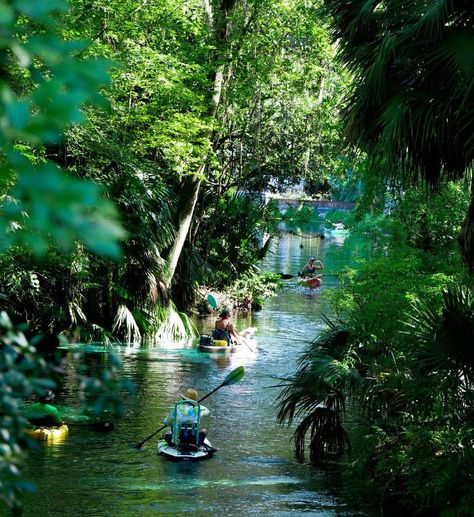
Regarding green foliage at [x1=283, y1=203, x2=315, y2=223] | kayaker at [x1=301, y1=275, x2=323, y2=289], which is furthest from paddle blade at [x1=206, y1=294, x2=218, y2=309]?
kayaker at [x1=301, y1=275, x2=323, y2=289]

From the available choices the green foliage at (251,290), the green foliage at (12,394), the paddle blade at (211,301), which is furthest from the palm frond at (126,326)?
the green foliage at (12,394)

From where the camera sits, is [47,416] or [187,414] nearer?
[187,414]

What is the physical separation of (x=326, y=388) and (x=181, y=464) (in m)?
2.87

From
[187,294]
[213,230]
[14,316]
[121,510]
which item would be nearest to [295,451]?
[121,510]

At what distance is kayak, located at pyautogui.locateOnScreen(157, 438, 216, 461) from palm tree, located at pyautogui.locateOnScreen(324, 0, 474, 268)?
5.70 meters

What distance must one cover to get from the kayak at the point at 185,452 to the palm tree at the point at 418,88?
18.7 feet

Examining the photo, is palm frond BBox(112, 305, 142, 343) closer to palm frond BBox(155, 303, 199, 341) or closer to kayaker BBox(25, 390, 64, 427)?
palm frond BBox(155, 303, 199, 341)

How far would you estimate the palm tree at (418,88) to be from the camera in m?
10.4

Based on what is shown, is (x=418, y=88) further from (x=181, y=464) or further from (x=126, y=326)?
(x=126, y=326)

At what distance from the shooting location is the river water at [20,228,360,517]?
41.9 feet

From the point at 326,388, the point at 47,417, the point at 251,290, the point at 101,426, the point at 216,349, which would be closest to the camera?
the point at 326,388

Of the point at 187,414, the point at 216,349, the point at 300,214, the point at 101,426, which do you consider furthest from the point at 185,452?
the point at 300,214

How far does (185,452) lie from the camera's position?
15.0 m

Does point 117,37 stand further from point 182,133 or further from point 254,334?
point 254,334
